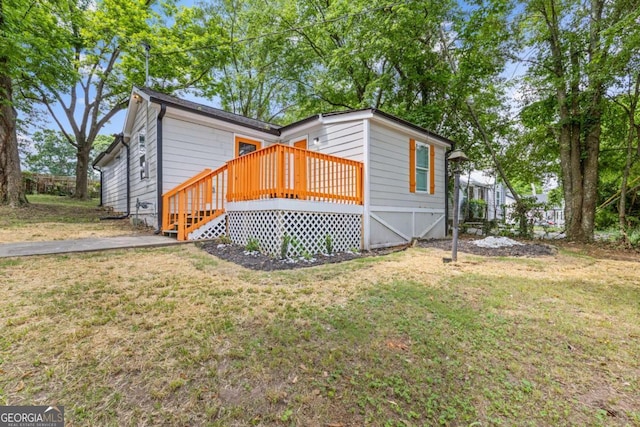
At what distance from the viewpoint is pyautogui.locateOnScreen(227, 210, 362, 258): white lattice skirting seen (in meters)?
5.13

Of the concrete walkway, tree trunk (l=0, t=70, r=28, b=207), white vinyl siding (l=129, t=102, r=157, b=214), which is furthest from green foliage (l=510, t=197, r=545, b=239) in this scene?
tree trunk (l=0, t=70, r=28, b=207)

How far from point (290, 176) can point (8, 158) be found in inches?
414

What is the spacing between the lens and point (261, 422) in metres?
1.46

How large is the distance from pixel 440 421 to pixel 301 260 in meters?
3.56

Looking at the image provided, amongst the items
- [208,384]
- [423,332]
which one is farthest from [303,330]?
[423,332]

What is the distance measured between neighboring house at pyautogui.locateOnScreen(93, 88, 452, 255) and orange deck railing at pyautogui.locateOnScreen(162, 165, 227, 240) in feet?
0.09

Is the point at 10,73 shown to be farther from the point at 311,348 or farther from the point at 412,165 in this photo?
the point at 311,348

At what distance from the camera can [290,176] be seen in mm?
6027

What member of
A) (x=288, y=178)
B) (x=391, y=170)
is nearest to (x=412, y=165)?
(x=391, y=170)

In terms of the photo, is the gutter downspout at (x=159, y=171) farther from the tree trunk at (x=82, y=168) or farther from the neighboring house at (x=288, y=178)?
the tree trunk at (x=82, y=168)

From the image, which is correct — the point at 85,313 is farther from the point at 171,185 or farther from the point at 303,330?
the point at 171,185

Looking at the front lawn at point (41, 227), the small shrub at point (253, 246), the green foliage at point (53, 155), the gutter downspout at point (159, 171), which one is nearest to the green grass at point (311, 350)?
the small shrub at point (253, 246)

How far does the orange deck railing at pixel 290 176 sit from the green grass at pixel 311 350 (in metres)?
2.08

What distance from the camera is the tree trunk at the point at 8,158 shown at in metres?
9.41
